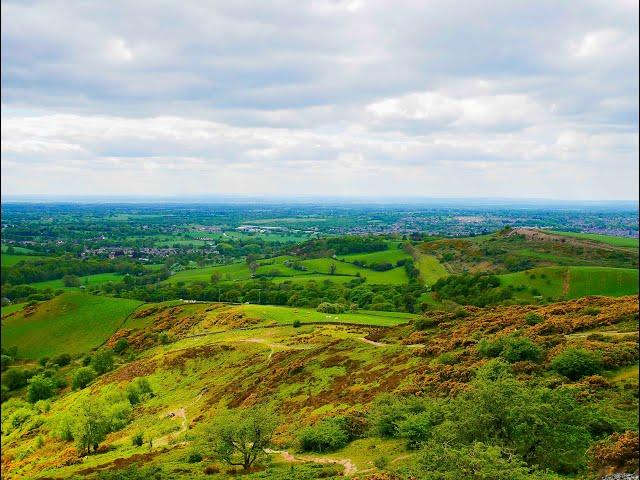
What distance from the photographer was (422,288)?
146250 millimetres

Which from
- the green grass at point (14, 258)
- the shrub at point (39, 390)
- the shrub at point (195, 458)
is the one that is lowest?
the shrub at point (39, 390)

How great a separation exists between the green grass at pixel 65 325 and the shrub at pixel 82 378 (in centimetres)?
2581

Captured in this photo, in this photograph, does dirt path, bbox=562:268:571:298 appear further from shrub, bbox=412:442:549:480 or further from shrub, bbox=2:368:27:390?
shrub, bbox=2:368:27:390

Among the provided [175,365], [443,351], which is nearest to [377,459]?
[443,351]

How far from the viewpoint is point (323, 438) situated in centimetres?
3825

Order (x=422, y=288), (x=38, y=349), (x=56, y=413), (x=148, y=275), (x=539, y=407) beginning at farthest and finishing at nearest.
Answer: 1. (x=148, y=275)
2. (x=422, y=288)
3. (x=38, y=349)
4. (x=56, y=413)
5. (x=539, y=407)

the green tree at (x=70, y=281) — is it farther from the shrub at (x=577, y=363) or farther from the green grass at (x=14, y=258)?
the shrub at (x=577, y=363)

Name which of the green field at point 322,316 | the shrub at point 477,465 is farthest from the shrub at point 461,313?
the shrub at point 477,465

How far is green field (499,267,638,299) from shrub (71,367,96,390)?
96409mm

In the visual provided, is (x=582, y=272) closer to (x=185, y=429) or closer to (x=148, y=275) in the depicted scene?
(x=185, y=429)

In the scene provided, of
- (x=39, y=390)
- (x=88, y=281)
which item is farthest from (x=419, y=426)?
(x=88, y=281)

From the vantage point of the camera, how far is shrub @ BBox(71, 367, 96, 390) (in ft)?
281

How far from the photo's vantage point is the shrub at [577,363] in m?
38.5

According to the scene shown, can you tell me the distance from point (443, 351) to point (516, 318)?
1252cm
